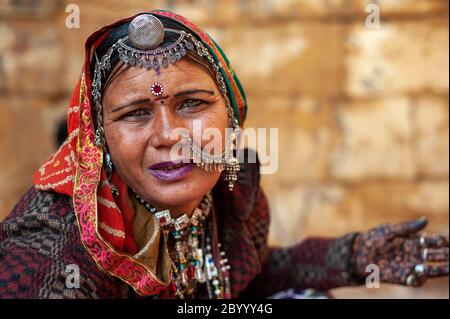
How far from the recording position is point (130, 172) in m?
2.42

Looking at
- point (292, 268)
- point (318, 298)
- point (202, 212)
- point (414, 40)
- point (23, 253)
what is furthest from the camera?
point (414, 40)

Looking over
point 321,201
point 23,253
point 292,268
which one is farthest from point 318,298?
point 321,201

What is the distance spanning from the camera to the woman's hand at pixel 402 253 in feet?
9.90

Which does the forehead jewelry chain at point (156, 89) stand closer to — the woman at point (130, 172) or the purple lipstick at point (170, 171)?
the woman at point (130, 172)

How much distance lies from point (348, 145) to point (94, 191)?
11.7ft

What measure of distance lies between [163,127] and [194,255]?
0.63 metres

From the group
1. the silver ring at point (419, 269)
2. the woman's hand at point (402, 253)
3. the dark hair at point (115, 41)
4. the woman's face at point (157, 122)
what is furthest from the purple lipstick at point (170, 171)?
the silver ring at point (419, 269)

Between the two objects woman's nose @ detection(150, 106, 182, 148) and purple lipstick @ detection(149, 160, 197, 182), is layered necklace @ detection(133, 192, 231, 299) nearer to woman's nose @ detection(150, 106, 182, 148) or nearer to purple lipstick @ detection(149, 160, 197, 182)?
purple lipstick @ detection(149, 160, 197, 182)

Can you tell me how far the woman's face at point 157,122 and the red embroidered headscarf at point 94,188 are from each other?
8 centimetres

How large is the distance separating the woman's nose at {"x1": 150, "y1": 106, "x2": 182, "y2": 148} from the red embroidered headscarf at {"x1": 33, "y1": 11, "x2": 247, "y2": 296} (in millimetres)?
205

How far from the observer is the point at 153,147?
2359 mm

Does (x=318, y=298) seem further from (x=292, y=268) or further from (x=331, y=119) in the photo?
(x=331, y=119)

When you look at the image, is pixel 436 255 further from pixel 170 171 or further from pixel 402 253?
pixel 170 171

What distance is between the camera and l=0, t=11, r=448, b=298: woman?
2277 mm
